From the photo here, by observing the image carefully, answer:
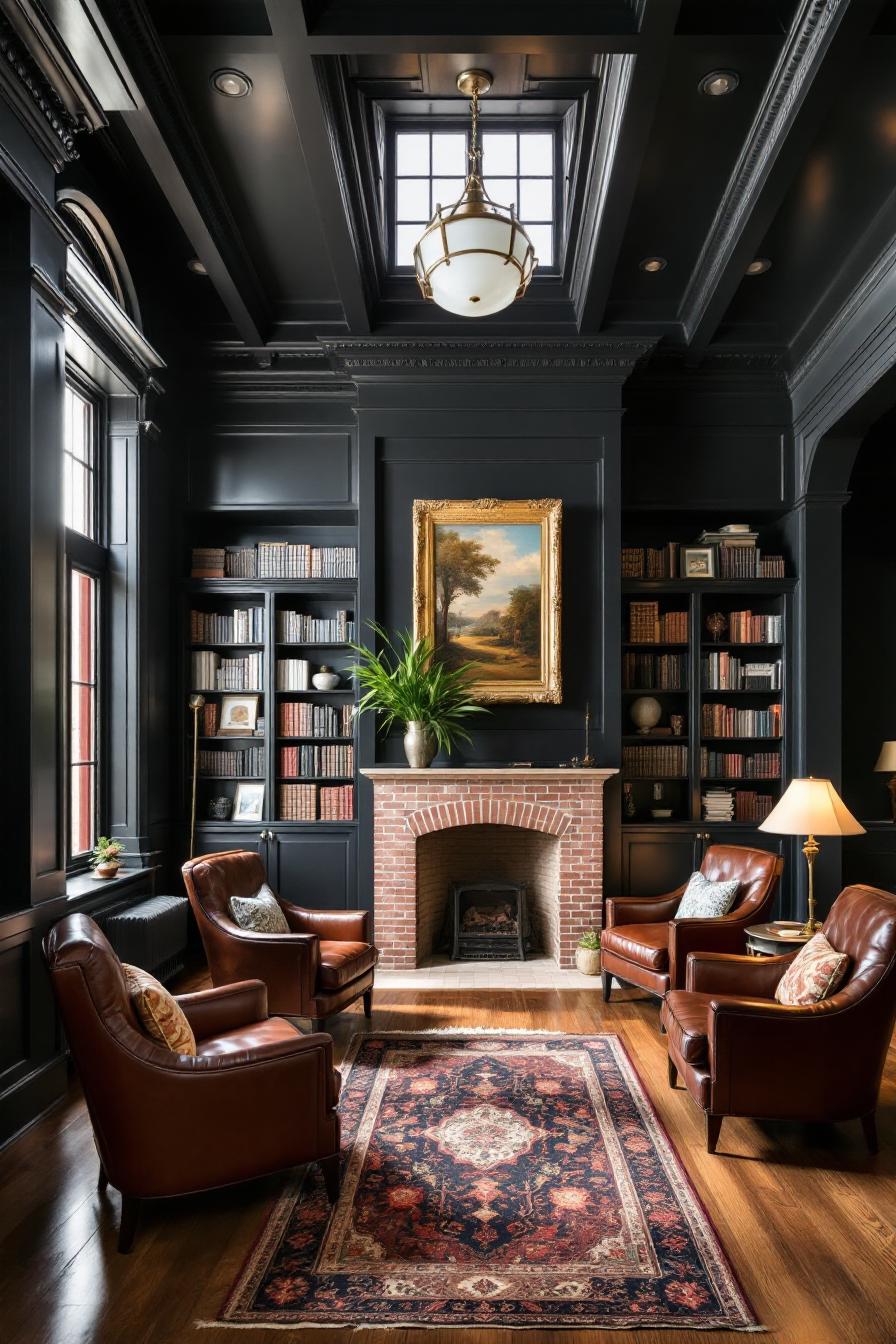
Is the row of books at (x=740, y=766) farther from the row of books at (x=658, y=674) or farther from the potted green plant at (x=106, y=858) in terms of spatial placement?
the potted green plant at (x=106, y=858)

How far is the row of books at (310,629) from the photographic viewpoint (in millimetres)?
6641

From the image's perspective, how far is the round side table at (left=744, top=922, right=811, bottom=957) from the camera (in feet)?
13.9

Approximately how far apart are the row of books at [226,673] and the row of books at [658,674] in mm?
2615

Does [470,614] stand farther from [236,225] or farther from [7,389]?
[7,389]

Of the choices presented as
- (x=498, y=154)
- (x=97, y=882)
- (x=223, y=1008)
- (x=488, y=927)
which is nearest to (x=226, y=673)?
(x=97, y=882)

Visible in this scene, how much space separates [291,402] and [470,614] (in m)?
2.02

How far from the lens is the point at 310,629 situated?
21.9ft

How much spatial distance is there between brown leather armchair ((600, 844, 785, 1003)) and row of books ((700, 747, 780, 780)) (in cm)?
125

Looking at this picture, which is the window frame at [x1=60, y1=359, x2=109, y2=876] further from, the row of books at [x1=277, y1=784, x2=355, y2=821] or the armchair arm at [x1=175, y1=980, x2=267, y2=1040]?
the armchair arm at [x1=175, y1=980, x2=267, y2=1040]

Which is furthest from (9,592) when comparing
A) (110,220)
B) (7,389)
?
(110,220)

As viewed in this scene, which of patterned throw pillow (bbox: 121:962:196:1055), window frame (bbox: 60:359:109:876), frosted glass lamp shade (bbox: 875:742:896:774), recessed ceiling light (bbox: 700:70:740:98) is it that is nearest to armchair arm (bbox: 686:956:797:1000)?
patterned throw pillow (bbox: 121:962:196:1055)

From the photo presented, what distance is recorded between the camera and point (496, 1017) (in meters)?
5.14

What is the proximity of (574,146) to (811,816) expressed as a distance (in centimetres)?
357

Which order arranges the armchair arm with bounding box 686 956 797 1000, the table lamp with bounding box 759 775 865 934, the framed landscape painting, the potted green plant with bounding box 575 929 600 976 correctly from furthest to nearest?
the framed landscape painting, the potted green plant with bounding box 575 929 600 976, the table lamp with bounding box 759 775 865 934, the armchair arm with bounding box 686 956 797 1000
